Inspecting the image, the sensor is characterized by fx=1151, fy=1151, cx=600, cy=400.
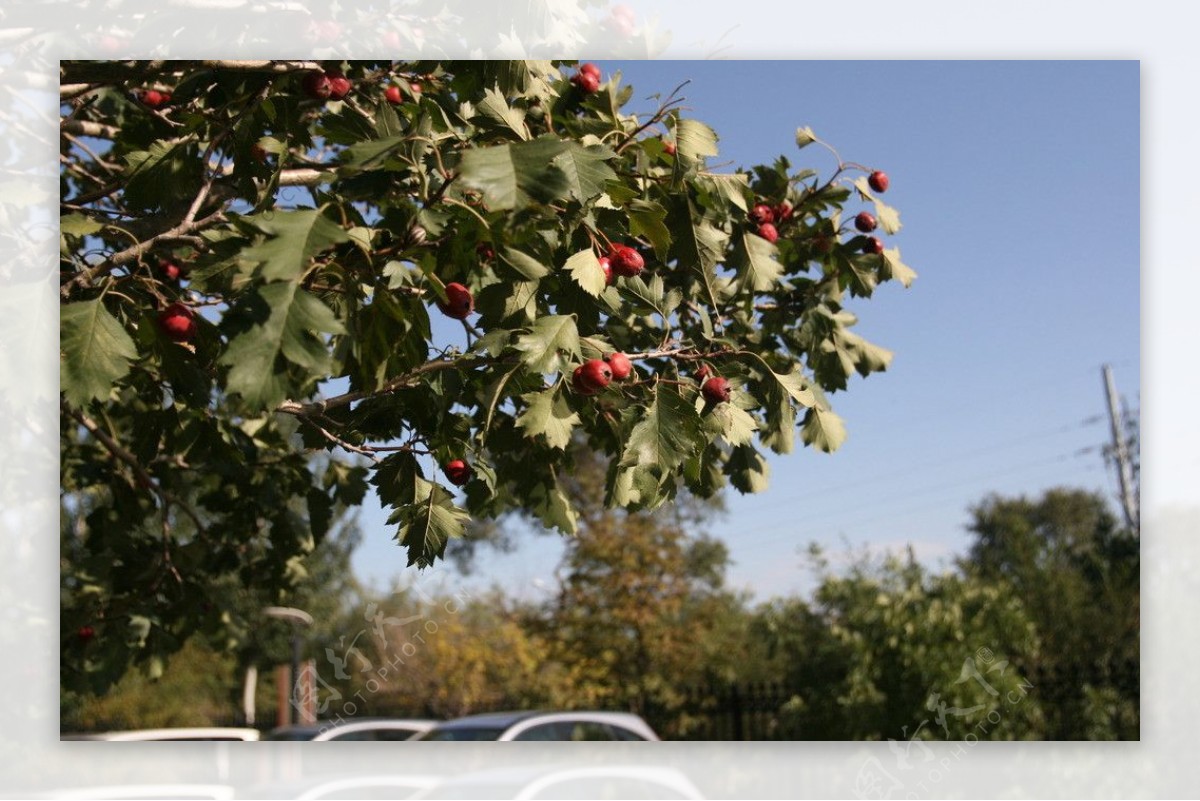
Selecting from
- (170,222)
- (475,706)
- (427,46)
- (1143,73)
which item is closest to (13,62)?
(170,222)

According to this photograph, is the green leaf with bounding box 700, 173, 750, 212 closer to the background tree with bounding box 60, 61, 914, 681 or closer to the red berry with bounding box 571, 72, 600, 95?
the background tree with bounding box 60, 61, 914, 681

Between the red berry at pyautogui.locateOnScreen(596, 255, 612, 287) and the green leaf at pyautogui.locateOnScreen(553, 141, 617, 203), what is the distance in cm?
19

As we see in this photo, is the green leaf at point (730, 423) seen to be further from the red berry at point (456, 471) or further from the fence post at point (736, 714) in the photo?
the fence post at point (736, 714)

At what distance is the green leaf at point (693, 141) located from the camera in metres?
1.75

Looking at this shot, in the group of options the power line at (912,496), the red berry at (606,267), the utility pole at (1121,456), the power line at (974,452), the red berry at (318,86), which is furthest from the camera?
the power line at (912,496)

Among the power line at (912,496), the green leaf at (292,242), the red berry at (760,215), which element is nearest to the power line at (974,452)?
the power line at (912,496)

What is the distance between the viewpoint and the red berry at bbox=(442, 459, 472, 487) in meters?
1.78

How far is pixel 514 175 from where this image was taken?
4.39 feet

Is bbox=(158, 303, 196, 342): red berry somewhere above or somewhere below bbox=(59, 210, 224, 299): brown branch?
below

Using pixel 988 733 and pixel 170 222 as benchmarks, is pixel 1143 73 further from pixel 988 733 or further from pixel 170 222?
pixel 988 733

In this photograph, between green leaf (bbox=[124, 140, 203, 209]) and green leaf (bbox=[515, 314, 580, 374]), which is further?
green leaf (bbox=[124, 140, 203, 209])

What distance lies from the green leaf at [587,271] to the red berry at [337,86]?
66 centimetres

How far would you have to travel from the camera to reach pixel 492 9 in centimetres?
201

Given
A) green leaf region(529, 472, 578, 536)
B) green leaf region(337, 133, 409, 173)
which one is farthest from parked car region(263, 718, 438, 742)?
green leaf region(337, 133, 409, 173)
